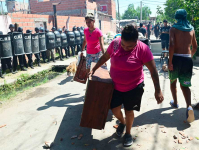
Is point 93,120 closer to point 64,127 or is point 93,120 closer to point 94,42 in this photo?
point 64,127

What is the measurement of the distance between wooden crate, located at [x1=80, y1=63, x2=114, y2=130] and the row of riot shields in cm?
510

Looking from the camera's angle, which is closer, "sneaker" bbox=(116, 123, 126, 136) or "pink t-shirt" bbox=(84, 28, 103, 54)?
"sneaker" bbox=(116, 123, 126, 136)

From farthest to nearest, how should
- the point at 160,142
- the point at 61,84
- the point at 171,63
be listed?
the point at 61,84 < the point at 171,63 < the point at 160,142

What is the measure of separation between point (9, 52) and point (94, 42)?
4.02 metres

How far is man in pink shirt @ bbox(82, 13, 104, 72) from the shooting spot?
13.1ft

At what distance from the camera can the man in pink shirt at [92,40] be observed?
400cm

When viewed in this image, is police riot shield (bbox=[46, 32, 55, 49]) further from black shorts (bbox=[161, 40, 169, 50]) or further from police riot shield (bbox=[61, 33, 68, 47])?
black shorts (bbox=[161, 40, 169, 50])

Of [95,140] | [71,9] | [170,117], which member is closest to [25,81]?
[95,140]

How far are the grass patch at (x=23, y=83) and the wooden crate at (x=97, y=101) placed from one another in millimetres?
3117

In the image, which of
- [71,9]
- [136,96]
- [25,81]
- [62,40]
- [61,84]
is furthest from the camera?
[71,9]

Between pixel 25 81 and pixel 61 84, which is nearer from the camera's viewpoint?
pixel 61 84

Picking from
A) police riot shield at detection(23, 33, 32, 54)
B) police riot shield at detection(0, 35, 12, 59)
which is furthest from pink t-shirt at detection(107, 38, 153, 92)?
police riot shield at detection(23, 33, 32, 54)

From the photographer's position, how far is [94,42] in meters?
4.18

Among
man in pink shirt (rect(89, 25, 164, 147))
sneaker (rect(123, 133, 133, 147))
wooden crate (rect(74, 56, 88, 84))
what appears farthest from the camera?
wooden crate (rect(74, 56, 88, 84))
